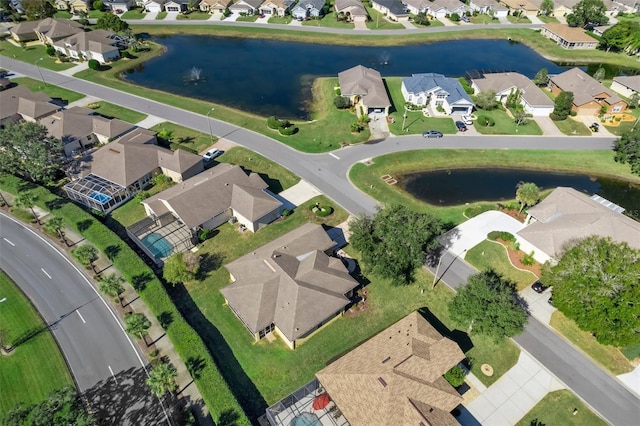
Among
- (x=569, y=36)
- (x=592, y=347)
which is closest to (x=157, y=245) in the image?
(x=592, y=347)

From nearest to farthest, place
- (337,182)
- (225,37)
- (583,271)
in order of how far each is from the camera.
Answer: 1. (583,271)
2. (337,182)
3. (225,37)

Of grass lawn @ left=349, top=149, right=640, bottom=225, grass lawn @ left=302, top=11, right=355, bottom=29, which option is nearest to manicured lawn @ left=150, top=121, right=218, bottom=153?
grass lawn @ left=349, top=149, right=640, bottom=225

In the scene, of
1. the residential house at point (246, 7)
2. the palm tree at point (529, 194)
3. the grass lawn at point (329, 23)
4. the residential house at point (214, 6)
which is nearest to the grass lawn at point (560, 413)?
the palm tree at point (529, 194)

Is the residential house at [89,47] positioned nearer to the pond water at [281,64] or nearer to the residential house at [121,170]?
the pond water at [281,64]

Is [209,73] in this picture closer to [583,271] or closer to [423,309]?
[423,309]

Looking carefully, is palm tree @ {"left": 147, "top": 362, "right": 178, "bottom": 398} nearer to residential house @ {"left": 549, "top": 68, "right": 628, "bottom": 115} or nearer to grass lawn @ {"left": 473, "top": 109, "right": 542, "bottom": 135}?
grass lawn @ {"left": 473, "top": 109, "right": 542, "bottom": 135}

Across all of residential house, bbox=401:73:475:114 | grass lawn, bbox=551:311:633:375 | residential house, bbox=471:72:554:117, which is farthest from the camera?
residential house, bbox=471:72:554:117

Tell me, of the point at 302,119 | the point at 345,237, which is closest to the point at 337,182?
the point at 345,237
